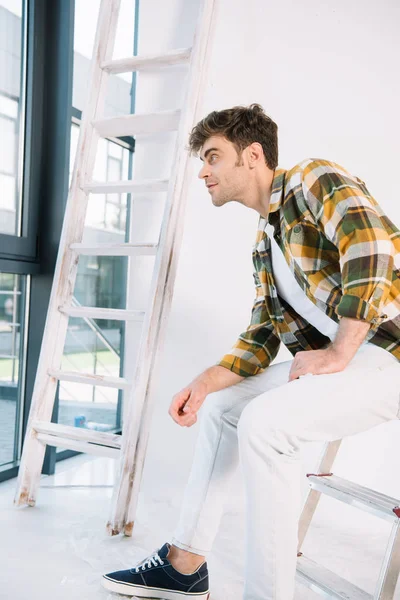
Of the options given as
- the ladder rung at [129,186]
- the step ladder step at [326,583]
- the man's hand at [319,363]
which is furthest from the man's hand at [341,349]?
the ladder rung at [129,186]

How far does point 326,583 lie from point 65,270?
146 cm

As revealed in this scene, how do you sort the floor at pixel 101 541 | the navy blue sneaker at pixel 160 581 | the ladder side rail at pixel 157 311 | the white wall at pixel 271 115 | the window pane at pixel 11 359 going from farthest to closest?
1. the window pane at pixel 11 359
2. the white wall at pixel 271 115
3. the ladder side rail at pixel 157 311
4. the floor at pixel 101 541
5. the navy blue sneaker at pixel 160 581

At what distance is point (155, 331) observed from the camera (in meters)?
2.10

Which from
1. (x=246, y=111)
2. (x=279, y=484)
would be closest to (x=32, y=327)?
(x=246, y=111)

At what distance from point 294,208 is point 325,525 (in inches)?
50.7

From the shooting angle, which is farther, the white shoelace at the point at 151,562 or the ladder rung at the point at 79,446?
the ladder rung at the point at 79,446

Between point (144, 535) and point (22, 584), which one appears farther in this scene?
point (144, 535)

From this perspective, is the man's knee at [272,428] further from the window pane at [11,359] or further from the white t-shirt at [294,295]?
the window pane at [11,359]

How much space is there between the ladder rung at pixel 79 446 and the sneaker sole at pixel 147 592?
58 cm

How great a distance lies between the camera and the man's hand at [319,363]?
131 cm

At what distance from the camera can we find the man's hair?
162 centimetres

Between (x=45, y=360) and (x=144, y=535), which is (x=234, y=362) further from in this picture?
(x=45, y=360)

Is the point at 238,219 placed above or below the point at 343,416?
above

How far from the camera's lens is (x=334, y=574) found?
57.0 inches
